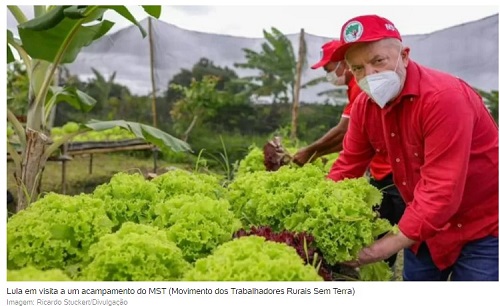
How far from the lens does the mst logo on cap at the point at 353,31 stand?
9.38 feet

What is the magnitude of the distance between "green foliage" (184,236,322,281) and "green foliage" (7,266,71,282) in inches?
20.0

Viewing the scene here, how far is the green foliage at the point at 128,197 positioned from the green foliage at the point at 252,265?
0.86m

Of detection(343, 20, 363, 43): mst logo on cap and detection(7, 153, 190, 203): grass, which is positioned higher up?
detection(343, 20, 363, 43): mst logo on cap

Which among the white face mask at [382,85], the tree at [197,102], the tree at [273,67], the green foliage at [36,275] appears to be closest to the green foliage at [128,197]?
the green foliage at [36,275]

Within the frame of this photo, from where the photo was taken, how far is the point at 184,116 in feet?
43.3

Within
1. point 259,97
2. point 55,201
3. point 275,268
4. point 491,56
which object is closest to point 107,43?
point 259,97

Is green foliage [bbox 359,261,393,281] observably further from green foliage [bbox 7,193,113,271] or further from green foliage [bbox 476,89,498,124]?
green foliage [bbox 476,89,498,124]

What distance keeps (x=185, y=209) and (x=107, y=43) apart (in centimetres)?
1012

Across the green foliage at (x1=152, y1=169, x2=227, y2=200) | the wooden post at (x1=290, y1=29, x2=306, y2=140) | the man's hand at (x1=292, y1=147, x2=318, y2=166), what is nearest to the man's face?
the green foliage at (x1=152, y1=169, x2=227, y2=200)

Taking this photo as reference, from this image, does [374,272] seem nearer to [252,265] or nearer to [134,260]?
[252,265]

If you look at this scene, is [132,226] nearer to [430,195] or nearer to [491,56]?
[430,195]

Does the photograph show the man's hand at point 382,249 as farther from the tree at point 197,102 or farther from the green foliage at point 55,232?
the tree at point 197,102

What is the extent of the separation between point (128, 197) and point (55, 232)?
1.90ft

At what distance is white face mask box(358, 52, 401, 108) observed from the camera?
2908 mm
